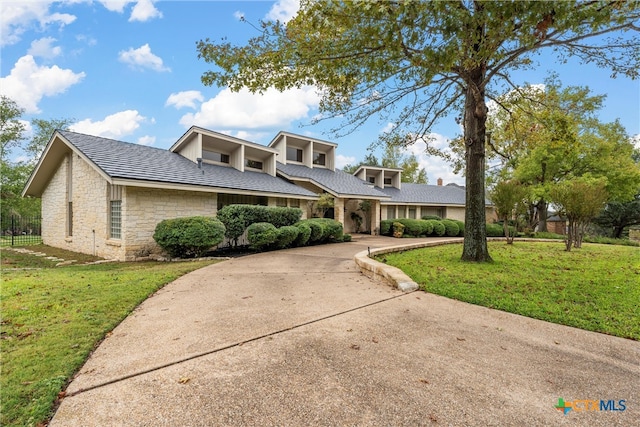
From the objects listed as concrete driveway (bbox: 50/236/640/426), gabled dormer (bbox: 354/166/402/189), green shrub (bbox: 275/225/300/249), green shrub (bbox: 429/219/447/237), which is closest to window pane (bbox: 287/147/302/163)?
gabled dormer (bbox: 354/166/402/189)

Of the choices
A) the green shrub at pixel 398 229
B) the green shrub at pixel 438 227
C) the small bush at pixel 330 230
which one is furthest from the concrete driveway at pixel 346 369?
the green shrub at pixel 438 227

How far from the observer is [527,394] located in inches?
99.8

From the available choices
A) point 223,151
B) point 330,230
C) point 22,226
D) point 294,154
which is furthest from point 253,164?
point 22,226

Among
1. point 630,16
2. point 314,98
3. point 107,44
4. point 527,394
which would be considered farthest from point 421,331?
point 107,44

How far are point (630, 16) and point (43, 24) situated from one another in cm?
1387

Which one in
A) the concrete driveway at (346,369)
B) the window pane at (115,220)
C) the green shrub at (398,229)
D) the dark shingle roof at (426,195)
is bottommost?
the concrete driveway at (346,369)

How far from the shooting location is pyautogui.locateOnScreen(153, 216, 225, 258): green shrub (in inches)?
404

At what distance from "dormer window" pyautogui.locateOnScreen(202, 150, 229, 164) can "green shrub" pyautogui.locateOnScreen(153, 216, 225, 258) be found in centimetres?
642

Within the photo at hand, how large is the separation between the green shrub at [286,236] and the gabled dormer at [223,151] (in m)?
5.91

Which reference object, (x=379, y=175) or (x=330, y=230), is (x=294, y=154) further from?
(x=330, y=230)

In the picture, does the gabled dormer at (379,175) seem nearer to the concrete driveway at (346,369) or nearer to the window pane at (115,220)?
the window pane at (115,220)

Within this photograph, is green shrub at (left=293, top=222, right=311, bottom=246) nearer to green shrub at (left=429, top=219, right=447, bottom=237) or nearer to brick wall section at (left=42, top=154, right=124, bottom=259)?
brick wall section at (left=42, top=154, right=124, bottom=259)

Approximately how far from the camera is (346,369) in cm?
288

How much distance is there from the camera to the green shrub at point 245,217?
1220cm
